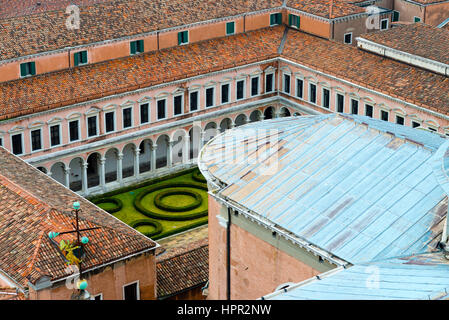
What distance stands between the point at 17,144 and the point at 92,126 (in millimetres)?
6253

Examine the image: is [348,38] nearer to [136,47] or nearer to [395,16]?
[395,16]

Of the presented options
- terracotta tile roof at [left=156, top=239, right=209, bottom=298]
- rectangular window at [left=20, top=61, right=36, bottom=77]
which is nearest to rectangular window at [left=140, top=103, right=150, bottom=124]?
rectangular window at [left=20, top=61, right=36, bottom=77]

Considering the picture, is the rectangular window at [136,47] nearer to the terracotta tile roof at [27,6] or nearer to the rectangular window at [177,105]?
the rectangular window at [177,105]

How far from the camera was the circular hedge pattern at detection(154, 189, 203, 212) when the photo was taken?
2694 inches

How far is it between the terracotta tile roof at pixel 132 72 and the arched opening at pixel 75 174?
6.54m

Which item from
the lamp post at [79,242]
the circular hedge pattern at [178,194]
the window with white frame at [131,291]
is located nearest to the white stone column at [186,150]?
the circular hedge pattern at [178,194]

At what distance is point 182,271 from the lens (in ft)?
167

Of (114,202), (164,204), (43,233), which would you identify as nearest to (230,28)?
(164,204)

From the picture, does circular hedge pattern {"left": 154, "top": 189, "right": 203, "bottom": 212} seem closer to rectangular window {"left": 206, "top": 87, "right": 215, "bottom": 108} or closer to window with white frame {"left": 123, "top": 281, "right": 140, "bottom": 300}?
rectangular window {"left": 206, "top": 87, "right": 215, "bottom": 108}

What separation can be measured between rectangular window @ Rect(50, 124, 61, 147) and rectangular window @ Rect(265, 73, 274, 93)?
19.8 metres

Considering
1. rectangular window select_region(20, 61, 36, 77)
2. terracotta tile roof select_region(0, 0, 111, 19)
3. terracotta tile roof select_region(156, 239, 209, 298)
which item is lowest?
terracotta tile roof select_region(156, 239, 209, 298)

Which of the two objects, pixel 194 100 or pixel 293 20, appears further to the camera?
pixel 293 20

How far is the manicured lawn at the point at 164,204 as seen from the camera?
66.4 meters

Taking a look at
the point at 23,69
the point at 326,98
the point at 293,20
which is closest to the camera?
the point at 23,69
